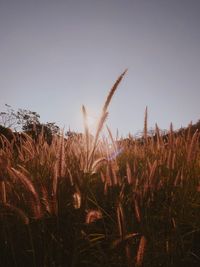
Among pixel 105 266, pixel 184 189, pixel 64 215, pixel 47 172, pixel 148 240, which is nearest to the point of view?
pixel 105 266

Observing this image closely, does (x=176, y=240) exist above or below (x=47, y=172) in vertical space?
below

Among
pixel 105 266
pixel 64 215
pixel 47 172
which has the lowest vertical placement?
pixel 105 266

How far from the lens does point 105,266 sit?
Result: 172 cm

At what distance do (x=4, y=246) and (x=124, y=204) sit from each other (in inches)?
30.4

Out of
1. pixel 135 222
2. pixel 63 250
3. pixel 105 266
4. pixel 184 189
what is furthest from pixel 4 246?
pixel 184 189

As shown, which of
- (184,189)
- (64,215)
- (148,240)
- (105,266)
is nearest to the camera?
(105,266)

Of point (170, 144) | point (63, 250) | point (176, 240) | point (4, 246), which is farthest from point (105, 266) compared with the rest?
point (170, 144)

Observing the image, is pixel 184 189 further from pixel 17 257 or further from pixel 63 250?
pixel 17 257

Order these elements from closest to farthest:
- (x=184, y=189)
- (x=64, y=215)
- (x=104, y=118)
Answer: (x=104, y=118) → (x=64, y=215) → (x=184, y=189)

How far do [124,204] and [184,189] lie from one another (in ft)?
1.37

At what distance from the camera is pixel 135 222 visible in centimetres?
193

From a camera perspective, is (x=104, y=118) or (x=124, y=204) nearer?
(x=104, y=118)

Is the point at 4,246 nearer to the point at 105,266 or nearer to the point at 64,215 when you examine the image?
the point at 64,215

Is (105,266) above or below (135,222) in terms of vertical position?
below
